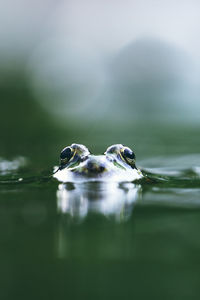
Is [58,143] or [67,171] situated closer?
[67,171]

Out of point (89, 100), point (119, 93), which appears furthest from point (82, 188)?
point (119, 93)

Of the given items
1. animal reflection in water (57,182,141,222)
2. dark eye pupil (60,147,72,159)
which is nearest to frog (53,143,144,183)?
dark eye pupil (60,147,72,159)

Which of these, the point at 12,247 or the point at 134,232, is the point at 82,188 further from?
Answer: the point at 12,247

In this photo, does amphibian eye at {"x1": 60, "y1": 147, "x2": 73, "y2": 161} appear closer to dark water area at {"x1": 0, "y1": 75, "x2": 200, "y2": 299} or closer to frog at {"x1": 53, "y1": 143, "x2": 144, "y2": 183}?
frog at {"x1": 53, "y1": 143, "x2": 144, "y2": 183}

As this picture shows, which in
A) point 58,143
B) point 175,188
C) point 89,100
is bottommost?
point 175,188

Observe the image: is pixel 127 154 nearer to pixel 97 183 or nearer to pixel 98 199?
pixel 97 183

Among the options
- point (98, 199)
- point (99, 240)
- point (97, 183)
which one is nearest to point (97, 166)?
point (97, 183)
